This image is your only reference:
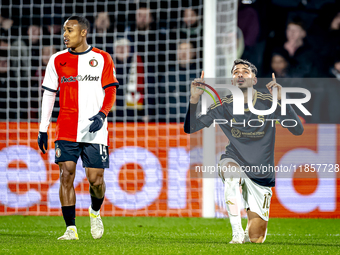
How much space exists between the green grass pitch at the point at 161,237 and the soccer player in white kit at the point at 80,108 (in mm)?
410

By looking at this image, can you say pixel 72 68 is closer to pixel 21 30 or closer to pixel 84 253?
pixel 84 253

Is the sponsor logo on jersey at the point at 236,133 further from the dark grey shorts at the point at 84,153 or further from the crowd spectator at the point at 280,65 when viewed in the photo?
the crowd spectator at the point at 280,65

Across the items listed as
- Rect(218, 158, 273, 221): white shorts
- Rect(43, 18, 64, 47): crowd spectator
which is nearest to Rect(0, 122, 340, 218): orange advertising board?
Rect(43, 18, 64, 47): crowd spectator

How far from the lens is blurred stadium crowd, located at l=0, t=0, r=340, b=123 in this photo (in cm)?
698

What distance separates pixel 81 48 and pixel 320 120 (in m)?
3.46

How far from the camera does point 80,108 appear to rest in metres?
3.94

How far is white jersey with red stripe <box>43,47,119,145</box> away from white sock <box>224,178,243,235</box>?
0.99m

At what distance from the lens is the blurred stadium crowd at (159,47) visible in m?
6.98

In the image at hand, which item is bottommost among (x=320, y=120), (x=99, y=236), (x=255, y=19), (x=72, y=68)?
(x=99, y=236)

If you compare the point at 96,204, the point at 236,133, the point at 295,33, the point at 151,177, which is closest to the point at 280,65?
the point at 295,33

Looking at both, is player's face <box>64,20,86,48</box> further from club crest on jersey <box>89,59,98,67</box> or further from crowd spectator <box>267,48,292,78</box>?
crowd spectator <box>267,48,292,78</box>

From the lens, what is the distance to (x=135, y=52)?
283 inches

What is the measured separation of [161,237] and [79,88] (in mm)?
1307

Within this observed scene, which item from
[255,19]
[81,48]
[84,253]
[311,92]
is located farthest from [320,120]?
[84,253]
